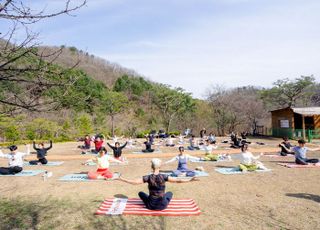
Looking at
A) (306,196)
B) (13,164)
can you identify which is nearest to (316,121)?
(306,196)

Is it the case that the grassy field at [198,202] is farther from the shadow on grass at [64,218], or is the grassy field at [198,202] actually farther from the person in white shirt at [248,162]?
the person in white shirt at [248,162]

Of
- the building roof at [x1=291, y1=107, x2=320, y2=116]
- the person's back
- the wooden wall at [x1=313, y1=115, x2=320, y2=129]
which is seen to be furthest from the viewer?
the wooden wall at [x1=313, y1=115, x2=320, y2=129]

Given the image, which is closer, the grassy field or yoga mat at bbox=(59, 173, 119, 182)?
the grassy field

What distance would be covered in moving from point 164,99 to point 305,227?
29909 mm

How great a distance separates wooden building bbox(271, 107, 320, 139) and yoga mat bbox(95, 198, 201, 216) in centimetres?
1932

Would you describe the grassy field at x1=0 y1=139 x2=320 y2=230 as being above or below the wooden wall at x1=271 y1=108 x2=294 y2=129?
below

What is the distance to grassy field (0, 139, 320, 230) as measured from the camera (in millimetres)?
5570

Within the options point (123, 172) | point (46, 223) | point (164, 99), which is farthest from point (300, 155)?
point (164, 99)

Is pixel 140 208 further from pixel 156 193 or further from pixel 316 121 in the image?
pixel 316 121

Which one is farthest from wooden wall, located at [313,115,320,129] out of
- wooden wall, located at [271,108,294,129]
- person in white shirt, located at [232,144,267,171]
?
person in white shirt, located at [232,144,267,171]

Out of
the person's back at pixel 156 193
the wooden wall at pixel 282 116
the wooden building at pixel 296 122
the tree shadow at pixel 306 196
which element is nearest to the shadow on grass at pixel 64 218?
the person's back at pixel 156 193

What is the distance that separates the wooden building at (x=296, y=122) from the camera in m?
24.8

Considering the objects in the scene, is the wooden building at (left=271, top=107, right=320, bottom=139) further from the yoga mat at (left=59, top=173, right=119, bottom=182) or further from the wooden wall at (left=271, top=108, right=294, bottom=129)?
the yoga mat at (left=59, top=173, right=119, bottom=182)

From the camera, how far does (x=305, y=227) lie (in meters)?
5.29
